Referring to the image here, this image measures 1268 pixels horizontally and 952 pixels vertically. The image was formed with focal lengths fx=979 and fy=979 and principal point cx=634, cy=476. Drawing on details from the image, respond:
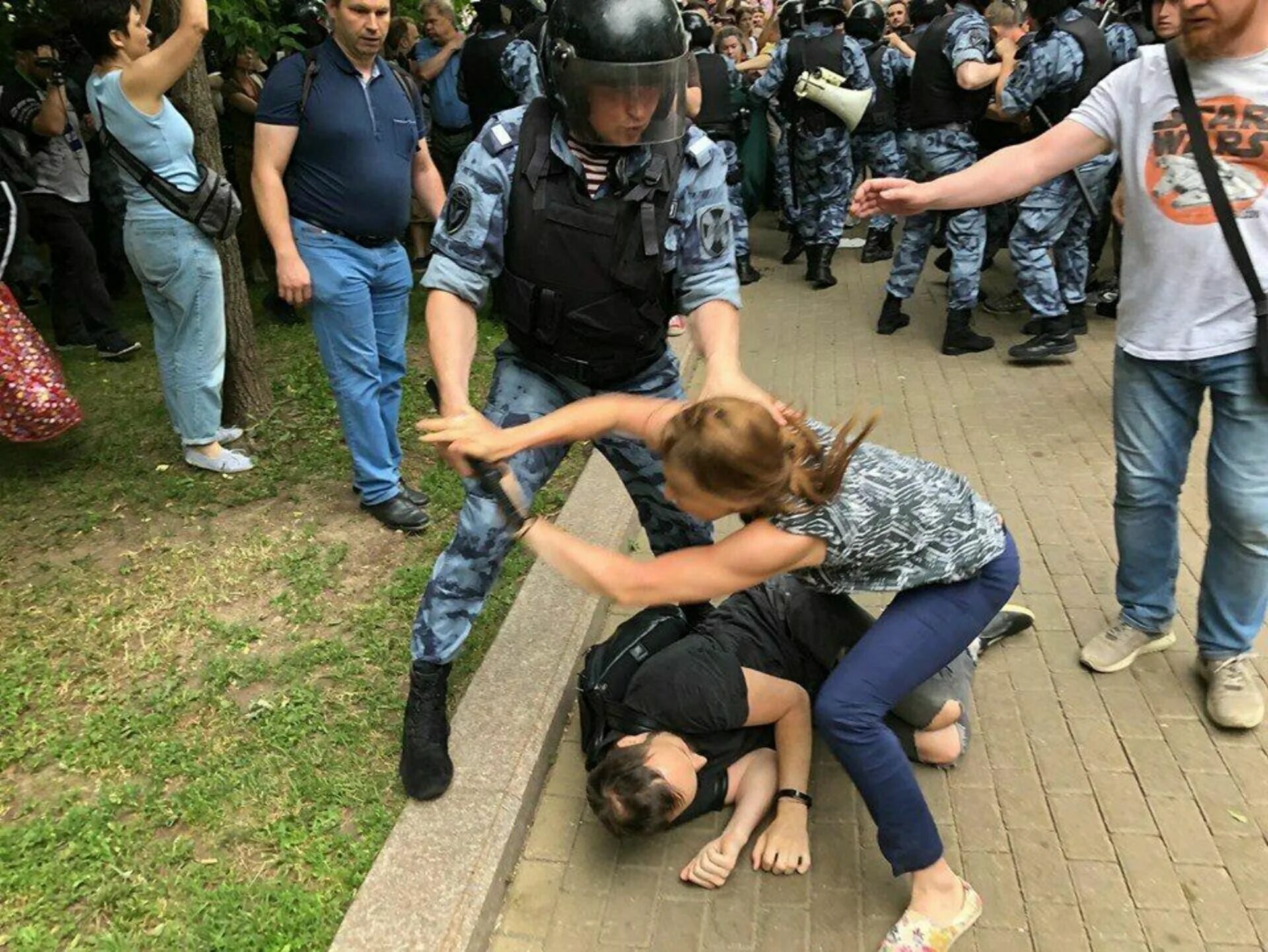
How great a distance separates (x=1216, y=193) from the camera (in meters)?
2.40

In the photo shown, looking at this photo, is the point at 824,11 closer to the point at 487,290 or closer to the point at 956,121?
the point at 956,121

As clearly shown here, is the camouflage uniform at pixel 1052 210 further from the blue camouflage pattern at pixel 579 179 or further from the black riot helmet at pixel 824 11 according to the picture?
the blue camouflage pattern at pixel 579 179

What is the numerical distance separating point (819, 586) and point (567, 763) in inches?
39.3

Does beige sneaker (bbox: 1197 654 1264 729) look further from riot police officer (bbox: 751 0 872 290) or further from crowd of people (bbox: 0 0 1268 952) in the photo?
riot police officer (bbox: 751 0 872 290)

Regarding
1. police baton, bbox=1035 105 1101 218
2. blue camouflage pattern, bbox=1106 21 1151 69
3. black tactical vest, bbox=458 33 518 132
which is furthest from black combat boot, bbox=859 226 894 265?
black tactical vest, bbox=458 33 518 132

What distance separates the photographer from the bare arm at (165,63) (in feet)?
11.1

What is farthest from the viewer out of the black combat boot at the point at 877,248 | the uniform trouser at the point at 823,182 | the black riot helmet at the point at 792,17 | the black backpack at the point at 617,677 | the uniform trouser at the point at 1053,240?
the black combat boot at the point at 877,248

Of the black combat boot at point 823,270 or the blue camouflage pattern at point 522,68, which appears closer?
the blue camouflage pattern at point 522,68

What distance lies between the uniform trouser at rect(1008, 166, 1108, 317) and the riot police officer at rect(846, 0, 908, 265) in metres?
1.74

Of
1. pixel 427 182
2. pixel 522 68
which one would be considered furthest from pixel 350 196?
pixel 522 68

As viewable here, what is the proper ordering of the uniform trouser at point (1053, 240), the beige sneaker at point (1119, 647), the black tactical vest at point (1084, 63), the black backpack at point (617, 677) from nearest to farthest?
the black backpack at point (617, 677) < the beige sneaker at point (1119, 647) < the black tactical vest at point (1084, 63) < the uniform trouser at point (1053, 240)

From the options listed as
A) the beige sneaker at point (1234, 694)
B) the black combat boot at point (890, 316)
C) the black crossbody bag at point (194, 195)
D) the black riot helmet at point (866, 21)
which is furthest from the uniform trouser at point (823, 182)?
the beige sneaker at point (1234, 694)

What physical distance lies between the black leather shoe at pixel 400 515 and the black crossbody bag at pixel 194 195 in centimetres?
134

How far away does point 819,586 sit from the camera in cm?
227
